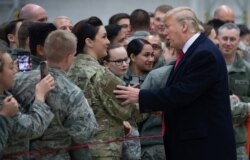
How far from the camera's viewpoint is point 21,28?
22.6ft

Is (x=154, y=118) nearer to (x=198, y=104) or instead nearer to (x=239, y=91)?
(x=239, y=91)

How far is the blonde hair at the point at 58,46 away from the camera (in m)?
5.63

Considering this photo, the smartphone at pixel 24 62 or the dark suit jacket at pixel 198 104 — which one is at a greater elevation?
the smartphone at pixel 24 62

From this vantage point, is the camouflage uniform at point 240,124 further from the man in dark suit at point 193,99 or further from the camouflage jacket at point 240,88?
the man in dark suit at point 193,99

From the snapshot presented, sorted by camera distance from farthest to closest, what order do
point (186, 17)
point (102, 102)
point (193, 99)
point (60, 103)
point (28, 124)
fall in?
point (102, 102), point (186, 17), point (193, 99), point (60, 103), point (28, 124)

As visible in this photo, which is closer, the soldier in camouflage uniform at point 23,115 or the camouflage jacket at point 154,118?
the soldier in camouflage uniform at point 23,115

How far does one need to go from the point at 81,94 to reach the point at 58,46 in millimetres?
392

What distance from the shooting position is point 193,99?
584 cm

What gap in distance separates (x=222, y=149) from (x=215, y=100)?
0.39m

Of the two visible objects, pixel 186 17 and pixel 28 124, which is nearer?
pixel 28 124

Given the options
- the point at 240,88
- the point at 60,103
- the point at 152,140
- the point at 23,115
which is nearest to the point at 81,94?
the point at 60,103

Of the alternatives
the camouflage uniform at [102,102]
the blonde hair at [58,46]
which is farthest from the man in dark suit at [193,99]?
the blonde hair at [58,46]

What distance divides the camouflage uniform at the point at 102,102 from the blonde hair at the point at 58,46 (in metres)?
0.63

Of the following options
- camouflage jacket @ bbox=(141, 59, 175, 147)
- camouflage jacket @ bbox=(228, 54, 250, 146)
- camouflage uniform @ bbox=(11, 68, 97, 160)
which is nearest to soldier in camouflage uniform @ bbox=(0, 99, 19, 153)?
camouflage uniform @ bbox=(11, 68, 97, 160)
